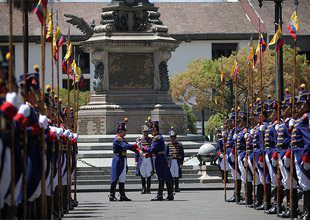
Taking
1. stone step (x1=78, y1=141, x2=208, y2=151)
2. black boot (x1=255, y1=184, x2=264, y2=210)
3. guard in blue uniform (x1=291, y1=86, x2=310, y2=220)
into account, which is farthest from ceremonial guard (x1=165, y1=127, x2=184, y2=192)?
guard in blue uniform (x1=291, y1=86, x2=310, y2=220)

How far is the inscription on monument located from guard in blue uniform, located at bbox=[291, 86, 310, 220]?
19111mm

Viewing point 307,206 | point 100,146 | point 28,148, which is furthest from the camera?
point 100,146

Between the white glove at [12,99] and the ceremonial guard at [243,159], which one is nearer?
the white glove at [12,99]

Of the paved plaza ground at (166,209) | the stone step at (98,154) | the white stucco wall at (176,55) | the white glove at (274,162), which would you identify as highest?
the white stucco wall at (176,55)

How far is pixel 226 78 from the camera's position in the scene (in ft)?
180

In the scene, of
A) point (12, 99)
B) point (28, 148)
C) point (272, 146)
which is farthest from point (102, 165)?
point (12, 99)

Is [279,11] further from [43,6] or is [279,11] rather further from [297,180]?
[43,6]

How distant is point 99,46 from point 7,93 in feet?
77.0

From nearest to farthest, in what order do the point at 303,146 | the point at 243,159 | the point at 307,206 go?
the point at 307,206, the point at 303,146, the point at 243,159

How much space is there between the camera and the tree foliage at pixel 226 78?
175ft

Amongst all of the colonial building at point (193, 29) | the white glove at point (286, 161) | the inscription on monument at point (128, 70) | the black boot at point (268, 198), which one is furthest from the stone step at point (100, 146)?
the colonial building at point (193, 29)

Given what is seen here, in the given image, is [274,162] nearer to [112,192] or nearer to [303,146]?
[303,146]

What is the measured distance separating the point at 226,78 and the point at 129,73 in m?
22.1

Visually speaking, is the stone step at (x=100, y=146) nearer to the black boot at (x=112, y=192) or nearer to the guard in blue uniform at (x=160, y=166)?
the black boot at (x=112, y=192)
